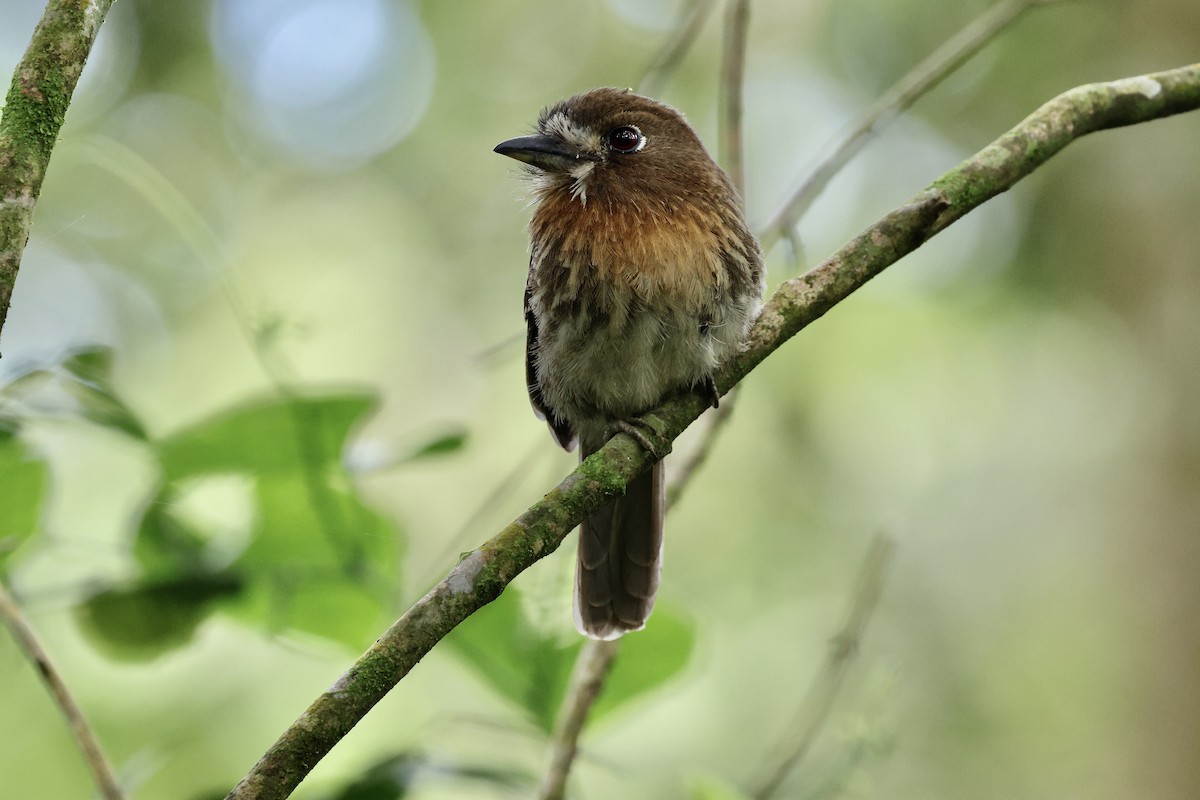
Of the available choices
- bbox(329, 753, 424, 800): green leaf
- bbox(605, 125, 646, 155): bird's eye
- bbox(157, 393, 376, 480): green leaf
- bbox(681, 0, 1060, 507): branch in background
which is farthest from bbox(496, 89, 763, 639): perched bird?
bbox(329, 753, 424, 800): green leaf

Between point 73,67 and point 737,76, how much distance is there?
5.12 feet

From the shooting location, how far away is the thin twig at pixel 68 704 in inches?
62.6

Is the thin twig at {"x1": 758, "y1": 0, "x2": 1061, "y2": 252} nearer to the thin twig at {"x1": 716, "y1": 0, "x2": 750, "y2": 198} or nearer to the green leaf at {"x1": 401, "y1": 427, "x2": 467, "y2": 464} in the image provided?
the thin twig at {"x1": 716, "y1": 0, "x2": 750, "y2": 198}

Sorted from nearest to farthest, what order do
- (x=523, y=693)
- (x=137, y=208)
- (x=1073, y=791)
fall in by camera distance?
(x=523, y=693) < (x=1073, y=791) < (x=137, y=208)

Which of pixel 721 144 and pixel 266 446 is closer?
pixel 266 446

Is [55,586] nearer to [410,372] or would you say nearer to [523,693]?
[523,693]

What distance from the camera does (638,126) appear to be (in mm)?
2676

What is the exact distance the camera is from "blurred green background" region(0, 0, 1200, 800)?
5.04 meters

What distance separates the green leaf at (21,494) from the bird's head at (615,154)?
119cm

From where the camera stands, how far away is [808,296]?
6.31 ft

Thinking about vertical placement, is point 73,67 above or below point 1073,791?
below

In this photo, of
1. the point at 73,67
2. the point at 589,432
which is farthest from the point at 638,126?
the point at 73,67

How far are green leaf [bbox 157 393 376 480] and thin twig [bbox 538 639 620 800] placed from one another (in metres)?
0.62

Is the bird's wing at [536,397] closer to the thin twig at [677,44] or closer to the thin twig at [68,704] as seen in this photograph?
the thin twig at [677,44]
